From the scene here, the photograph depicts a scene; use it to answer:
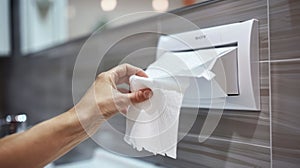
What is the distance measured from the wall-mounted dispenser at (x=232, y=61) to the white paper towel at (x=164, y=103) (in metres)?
0.01

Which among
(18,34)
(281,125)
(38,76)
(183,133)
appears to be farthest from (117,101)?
(18,34)

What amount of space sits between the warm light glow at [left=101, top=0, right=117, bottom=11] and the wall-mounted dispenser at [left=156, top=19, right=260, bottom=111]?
0.43m

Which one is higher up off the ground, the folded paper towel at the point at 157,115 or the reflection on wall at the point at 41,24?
the reflection on wall at the point at 41,24

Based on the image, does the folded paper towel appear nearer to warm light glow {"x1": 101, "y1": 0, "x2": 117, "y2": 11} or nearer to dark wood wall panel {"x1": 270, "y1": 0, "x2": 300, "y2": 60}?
dark wood wall panel {"x1": 270, "y1": 0, "x2": 300, "y2": 60}

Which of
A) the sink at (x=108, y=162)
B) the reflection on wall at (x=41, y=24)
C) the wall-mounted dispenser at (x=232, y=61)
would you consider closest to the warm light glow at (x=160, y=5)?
the wall-mounted dispenser at (x=232, y=61)

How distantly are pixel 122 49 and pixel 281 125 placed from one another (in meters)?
0.39

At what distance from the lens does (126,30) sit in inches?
36.6

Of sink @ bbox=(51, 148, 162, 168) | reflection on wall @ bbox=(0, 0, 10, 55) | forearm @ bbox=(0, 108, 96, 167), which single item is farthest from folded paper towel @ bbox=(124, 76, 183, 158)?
reflection on wall @ bbox=(0, 0, 10, 55)

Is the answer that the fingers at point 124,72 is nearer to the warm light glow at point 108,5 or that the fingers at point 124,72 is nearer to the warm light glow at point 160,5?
the warm light glow at point 160,5

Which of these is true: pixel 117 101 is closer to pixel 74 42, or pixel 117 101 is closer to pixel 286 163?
pixel 286 163

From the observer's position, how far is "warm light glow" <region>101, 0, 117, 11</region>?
1.09 metres

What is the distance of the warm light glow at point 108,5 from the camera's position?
1.09 meters

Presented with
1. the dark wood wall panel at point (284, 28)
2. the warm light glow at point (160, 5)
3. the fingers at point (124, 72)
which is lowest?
the fingers at point (124, 72)

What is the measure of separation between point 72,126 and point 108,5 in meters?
0.59
